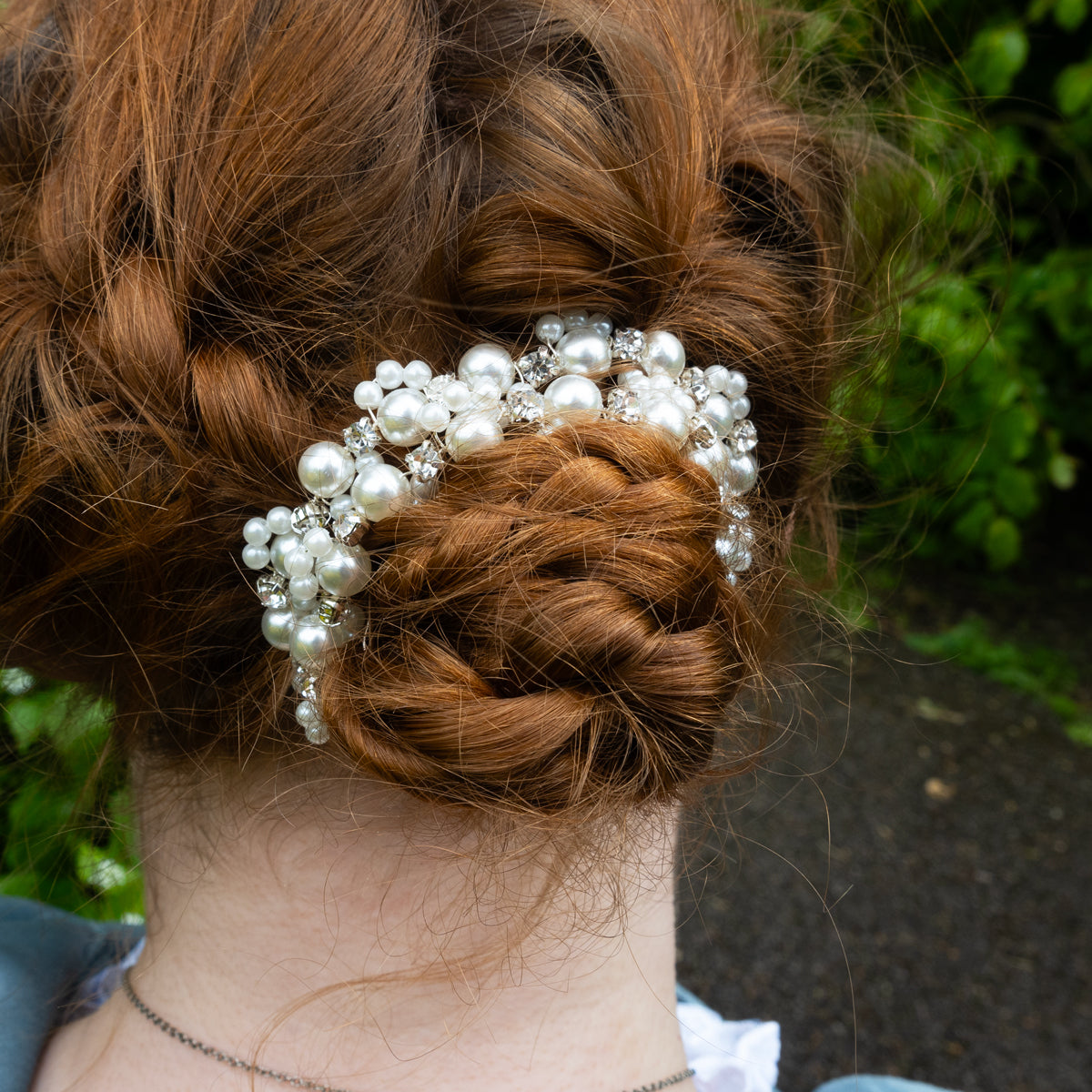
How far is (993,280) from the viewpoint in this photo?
3.60 metres

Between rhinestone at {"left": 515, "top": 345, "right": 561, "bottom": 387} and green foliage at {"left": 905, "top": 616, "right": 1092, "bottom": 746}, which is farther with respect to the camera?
green foliage at {"left": 905, "top": 616, "right": 1092, "bottom": 746}

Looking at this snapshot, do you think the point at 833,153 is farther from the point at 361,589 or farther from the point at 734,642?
the point at 361,589

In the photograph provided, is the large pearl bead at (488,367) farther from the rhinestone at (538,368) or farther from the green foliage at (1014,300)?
the green foliage at (1014,300)

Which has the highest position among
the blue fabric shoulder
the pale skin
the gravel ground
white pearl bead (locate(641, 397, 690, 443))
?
white pearl bead (locate(641, 397, 690, 443))

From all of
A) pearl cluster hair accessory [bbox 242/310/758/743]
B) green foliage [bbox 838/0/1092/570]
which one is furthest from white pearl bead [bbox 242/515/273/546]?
green foliage [bbox 838/0/1092/570]

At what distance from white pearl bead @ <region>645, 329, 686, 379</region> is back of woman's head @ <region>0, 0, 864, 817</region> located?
0.06 metres

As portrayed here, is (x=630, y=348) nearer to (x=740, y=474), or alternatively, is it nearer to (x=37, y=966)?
(x=740, y=474)

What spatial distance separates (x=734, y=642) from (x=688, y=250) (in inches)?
13.8

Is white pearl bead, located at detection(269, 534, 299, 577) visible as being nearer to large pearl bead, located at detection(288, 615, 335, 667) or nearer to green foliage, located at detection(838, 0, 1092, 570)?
large pearl bead, located at detection(288, 615, 335, 667)

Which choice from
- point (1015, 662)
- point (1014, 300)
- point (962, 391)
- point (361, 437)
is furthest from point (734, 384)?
point (1015, 662)

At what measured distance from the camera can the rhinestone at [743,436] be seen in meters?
0.86

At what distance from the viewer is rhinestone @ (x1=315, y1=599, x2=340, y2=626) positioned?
0.77 metres

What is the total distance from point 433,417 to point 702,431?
23 cm

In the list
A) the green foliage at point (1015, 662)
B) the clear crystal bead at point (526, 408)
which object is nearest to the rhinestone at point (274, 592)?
the clear crystal bead at point (526, 408)
